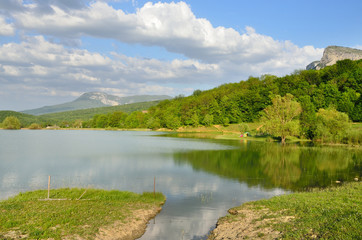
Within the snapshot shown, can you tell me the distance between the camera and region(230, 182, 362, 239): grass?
454 inches

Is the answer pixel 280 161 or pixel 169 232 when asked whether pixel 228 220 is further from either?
pixel 280 161

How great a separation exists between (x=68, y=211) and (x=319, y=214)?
587 inches

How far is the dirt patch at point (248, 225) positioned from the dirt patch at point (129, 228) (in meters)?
4.48

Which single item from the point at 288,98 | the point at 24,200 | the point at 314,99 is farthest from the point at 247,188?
the point at 314,99

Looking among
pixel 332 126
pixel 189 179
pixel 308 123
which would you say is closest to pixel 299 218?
pixel 189 179

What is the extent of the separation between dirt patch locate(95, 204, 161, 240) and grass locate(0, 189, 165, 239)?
1.18 feet

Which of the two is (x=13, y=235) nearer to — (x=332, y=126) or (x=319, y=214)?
(x=319, y=214)

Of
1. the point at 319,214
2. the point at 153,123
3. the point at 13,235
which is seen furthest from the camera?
the point at 153,123

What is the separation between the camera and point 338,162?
4359 cm

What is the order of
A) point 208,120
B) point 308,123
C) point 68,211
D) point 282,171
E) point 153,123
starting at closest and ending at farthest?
point 68,211 → point 282,171 → point 308,123 → point 208,120 → point 153,123

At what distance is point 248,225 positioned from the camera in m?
15.4

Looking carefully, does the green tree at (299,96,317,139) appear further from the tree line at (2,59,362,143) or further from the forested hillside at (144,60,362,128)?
the forested hillside at (144,60,362,128)

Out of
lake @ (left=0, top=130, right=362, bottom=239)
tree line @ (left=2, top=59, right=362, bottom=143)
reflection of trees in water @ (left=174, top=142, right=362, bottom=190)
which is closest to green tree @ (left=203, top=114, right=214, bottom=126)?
tree line @ (left=2, top=59, right=362, bottom=143)

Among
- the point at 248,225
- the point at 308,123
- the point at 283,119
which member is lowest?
the point at 248,225
